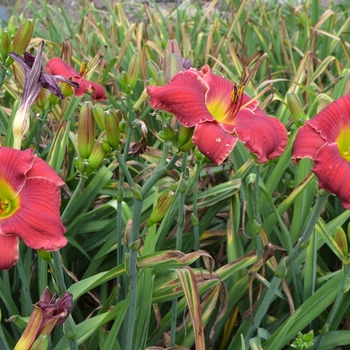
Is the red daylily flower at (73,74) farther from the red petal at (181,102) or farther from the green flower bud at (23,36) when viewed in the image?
the red petal at (181,102)


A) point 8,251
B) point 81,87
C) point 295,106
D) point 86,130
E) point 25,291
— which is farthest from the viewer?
point 81,87

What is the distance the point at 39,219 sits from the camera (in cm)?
64

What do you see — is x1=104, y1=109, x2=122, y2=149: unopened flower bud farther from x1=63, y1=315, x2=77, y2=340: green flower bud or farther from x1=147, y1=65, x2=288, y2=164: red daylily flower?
x1=63, y1=315, x2=77, y2=340: green flower bud

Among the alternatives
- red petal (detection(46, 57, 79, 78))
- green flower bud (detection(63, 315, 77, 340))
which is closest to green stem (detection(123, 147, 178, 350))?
green flower bud (detection(63, 315, 77, 340))

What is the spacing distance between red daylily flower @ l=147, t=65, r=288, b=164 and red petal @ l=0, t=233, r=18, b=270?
268 mm

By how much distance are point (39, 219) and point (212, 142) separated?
26cm

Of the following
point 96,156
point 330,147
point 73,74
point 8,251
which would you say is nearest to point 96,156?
point 96,156

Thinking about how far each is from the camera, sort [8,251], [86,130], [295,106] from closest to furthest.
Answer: [8,251], [86,130], [295,106]

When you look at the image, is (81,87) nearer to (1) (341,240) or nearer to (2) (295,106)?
(2) (295,106)

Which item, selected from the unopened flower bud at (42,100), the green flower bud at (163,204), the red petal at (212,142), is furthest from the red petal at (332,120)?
the unopened flower bud at (42,100)

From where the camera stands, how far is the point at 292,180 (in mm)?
1424

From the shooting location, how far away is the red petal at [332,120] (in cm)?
75

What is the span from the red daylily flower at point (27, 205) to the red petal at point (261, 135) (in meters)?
0.28

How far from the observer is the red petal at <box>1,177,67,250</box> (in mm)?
624
